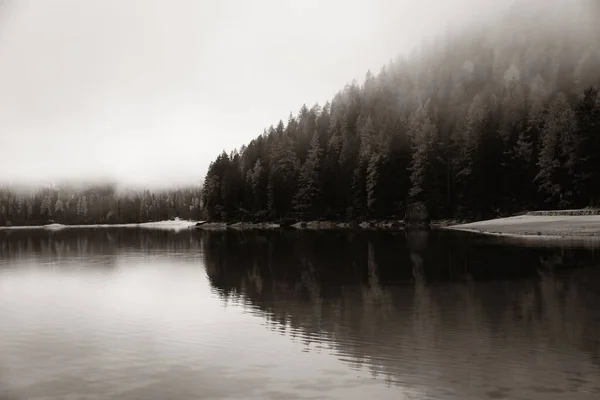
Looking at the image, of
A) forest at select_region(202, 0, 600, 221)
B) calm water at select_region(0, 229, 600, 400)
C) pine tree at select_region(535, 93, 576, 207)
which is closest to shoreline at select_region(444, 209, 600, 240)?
pine tree at select_region(535, 93, 576, 207)

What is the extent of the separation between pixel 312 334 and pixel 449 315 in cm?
547

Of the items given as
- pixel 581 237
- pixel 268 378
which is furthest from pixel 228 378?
pixel 581 237

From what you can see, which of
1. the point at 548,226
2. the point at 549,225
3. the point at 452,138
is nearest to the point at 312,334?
the point at 548,226

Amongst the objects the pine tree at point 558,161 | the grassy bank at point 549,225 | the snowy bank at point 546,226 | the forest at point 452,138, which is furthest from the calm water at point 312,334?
the forest at point 452,138

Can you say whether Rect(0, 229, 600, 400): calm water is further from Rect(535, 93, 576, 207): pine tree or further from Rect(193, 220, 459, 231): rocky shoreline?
Rect(193, 220, 459, 231): rocky shoreline

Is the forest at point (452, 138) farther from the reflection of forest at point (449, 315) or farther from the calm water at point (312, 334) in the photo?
the calm water at point (312, 334)

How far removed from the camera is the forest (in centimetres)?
8494

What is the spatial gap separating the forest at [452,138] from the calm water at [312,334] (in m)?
57.7

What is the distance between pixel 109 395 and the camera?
11133 mm

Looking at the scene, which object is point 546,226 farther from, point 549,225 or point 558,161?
point 558,161

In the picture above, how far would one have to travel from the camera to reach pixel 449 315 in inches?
Answer: 723

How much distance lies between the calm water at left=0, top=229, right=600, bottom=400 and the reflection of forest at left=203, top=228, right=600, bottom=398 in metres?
0.06

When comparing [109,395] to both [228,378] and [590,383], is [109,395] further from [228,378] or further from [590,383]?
[590,383]

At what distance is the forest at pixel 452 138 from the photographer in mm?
84938
